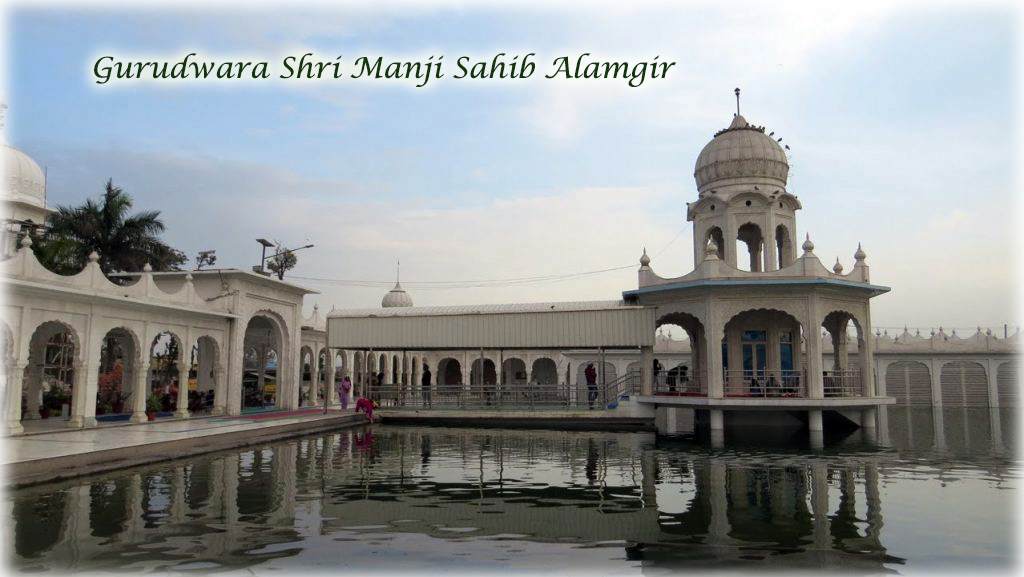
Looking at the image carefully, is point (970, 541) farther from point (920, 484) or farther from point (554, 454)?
point (554, 454)

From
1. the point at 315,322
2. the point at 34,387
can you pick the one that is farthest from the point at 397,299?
the point at 34,387

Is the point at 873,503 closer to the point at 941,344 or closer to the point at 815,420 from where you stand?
the point at 815,420

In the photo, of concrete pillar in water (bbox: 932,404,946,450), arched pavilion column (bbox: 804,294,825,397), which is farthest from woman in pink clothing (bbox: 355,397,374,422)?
concrete pillar in water (bbox: 932,404,946,450)

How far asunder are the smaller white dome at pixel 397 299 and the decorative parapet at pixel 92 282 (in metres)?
23.8

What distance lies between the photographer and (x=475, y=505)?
422 inches

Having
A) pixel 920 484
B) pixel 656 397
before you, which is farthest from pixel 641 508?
pixel 656 397

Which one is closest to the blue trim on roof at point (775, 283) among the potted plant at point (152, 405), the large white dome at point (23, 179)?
the potted plant at point (152, 405)

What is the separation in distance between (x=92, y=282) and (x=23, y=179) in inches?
550

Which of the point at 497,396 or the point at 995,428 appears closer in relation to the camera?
the point at 995,428

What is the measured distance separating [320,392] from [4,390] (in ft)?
91.1

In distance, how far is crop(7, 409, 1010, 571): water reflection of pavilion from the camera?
26.7ft

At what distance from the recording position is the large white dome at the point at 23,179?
27828 millimetres

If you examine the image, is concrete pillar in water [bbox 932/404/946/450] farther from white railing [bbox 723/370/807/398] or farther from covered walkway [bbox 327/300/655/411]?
covered walkway [bbox 327/300/655/411]

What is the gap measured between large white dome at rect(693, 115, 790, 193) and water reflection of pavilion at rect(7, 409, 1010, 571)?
1160 centimetres
